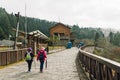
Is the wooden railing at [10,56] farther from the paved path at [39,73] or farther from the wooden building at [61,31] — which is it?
the wooden building at [61,31]

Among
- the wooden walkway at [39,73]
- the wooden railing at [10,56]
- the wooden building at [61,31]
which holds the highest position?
the wooden building at [61,31]

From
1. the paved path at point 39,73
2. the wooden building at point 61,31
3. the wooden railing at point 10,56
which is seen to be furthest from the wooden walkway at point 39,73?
the wooden building at point 61,31

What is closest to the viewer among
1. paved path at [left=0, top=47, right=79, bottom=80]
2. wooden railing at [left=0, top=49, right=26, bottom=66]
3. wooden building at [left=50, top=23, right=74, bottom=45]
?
paved path at [left=0, top=47, right=79, bottom=80]

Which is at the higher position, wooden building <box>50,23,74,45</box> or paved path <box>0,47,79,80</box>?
wooden building <box>50,23,74,45</box>

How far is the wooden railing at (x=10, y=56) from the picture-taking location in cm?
2276

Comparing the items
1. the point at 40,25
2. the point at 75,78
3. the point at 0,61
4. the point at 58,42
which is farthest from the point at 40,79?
the point at 40,25

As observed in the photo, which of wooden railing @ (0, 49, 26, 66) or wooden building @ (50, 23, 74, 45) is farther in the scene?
wooden building @ (50, 23, 74, 45)

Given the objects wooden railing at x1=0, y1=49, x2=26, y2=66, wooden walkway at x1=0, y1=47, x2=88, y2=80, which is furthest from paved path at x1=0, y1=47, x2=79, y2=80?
wooden railing at x1=0, y1=49, x2=26, y2=66

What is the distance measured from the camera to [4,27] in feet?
394

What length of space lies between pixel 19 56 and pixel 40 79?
49.9ft

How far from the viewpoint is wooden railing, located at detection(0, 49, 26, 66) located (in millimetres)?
22756

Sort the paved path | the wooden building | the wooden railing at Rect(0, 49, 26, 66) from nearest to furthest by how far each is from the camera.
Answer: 1. the paved path
2. the wooden railing at Rect(0, 49, 26, 66)
3. the wooden building

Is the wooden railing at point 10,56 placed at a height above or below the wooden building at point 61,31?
below

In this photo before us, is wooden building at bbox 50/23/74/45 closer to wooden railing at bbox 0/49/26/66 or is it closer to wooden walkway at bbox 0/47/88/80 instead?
wooden railing at bbox 0/49/26/66
